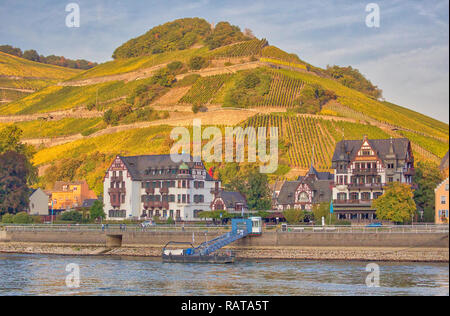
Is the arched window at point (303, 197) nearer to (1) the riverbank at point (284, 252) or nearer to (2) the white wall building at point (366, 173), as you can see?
(2) the white wall building at point (366, 173)

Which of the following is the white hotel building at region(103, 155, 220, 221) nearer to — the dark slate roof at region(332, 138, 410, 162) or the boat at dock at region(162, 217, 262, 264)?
the dark slate roof at region(332, 138, 410, 162)

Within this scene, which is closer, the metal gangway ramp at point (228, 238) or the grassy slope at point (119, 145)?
the metal gangway ramp at point (228, 238)

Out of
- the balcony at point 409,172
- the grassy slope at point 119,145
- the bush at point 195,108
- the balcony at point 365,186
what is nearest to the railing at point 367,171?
the balcony at point 365,186

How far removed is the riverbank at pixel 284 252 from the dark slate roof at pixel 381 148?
29.3 meters

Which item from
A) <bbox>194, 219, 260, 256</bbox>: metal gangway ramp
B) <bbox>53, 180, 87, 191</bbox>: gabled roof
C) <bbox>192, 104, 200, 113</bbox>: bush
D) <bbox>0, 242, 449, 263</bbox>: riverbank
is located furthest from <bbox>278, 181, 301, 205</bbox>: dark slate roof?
<bbox>192, 104, 200, 113</bbox>: bush

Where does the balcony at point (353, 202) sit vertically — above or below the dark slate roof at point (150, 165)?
below

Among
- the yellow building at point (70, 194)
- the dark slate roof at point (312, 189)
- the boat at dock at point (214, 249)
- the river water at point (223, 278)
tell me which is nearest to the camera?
the river water at point (223, 278)

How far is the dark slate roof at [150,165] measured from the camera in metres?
111

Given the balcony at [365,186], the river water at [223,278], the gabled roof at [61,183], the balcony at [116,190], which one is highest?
the gabled roof at [61,183]

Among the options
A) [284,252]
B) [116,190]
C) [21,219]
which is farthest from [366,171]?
[21,219]

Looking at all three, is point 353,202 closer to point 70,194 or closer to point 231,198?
point 231,198

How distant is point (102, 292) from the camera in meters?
53.9
